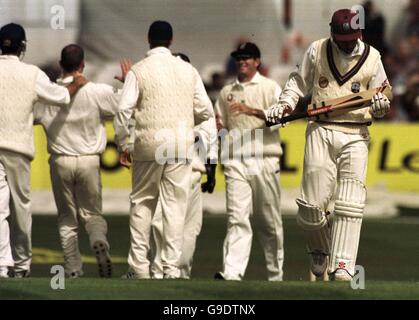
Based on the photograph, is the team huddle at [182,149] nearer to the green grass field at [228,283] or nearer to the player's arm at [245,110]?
the player's arm at [245,110]

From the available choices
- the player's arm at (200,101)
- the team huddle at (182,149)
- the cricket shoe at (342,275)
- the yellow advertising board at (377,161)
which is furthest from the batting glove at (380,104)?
the yellow advertising board at (377,161)

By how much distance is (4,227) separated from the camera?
41.1 feet

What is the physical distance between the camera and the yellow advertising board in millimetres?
21297

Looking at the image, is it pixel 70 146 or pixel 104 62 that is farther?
pixel 104 62

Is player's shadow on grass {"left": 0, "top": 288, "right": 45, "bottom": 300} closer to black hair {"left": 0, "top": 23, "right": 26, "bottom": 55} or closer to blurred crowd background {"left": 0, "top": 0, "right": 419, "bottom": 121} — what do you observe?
black hair {"left": 0, "top": 23, "right": 26, "bottom": 55}

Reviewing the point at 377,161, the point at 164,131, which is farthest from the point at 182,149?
the point at 377,161

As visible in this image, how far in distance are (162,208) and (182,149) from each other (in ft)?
1.68

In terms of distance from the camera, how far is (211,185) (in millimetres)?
13945

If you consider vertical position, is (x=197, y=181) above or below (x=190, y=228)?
above

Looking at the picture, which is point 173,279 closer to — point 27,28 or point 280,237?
point 280,237

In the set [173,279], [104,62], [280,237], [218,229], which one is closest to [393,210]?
[218,229]

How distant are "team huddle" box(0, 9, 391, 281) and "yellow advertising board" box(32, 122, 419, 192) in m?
6.47

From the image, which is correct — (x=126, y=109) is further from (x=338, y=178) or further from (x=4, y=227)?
(x=338, y=178)

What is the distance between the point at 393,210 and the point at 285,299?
11.1 m
